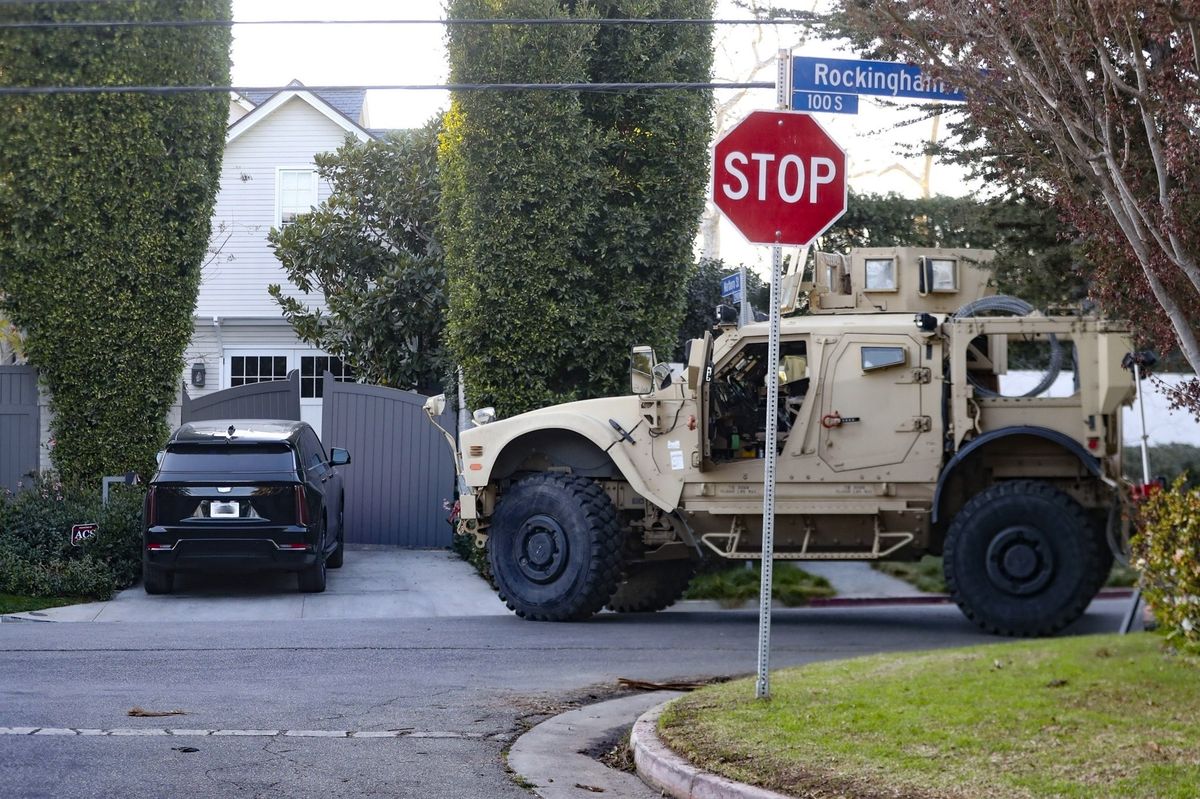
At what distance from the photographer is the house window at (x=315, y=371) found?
1074 inches

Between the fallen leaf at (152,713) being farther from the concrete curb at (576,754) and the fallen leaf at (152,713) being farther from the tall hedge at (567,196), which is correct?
the tall hedge at (567,196)

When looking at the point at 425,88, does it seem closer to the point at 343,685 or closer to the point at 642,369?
the point at 642,369

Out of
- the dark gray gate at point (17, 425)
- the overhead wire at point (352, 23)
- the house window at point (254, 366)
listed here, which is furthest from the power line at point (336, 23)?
the house window at point (254, 366)

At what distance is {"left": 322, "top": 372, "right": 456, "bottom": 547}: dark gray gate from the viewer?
17906 mm

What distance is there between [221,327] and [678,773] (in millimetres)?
22556

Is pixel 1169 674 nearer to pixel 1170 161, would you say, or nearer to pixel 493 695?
pixel 1170 161

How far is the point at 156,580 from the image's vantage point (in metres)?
14.2

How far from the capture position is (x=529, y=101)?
15781mm

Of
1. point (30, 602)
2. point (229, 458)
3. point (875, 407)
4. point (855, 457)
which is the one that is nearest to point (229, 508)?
point (229, 458)

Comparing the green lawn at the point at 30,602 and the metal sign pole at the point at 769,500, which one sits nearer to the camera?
the metal sign pole at the point at 769,500

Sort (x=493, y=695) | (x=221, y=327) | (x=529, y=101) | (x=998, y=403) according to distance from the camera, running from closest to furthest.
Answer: (x=493, y=695) < (x=998, y=403) < (x=529, y=101) < (x=221, y=327)

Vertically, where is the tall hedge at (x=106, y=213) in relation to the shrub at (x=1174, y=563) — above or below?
above

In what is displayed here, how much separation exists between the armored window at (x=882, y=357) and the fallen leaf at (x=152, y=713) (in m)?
6.04

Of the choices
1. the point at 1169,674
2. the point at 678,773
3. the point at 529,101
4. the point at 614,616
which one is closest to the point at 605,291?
the point at 529,101
